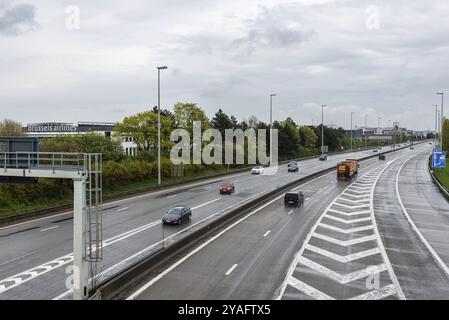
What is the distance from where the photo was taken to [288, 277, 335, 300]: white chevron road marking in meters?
17.9

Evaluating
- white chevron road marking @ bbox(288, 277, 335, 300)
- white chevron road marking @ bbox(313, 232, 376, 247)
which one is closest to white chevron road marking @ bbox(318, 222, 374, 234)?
white chevron road marking @ bbox(313, 232, 376, 247)

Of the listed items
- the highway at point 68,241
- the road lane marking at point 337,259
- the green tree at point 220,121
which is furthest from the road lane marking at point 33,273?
the green tree at point 220,121

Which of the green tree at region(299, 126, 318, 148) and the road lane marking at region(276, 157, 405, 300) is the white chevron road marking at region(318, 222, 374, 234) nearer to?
the road lane marking at region(276, 157, 405, 300)

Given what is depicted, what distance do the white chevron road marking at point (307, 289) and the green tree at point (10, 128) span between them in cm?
5862

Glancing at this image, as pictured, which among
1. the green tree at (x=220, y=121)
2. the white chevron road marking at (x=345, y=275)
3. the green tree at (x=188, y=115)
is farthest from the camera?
the green tree at (x=220, y=121)


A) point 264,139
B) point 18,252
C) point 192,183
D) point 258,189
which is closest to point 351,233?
point 18,252

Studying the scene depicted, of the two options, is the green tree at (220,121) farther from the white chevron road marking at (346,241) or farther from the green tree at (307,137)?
the white chevron road marking at (346,241)

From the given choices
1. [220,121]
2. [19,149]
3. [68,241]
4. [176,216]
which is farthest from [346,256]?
[220,121]

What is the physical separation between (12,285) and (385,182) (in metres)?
52.9

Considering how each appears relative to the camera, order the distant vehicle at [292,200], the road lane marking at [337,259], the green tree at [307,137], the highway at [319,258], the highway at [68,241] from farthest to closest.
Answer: the green tree at [307,137] → the distant vehicle at [292,200] → the highway at [68,241] → the road lane marking at [337,259] → the highway at [319,258]

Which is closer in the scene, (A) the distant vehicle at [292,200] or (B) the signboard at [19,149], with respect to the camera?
(B) the signboard at [19,149]

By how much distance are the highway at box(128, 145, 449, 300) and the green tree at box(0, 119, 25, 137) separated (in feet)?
149

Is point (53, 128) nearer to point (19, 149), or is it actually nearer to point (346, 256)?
point (19, 149)

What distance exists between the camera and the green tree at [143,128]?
2940 inches
